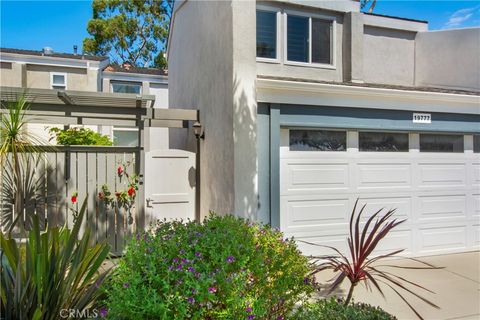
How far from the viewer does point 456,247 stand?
7.21 m

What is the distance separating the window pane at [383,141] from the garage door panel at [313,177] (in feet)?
2.18

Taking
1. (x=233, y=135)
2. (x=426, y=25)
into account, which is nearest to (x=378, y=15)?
(x=426, y=25)

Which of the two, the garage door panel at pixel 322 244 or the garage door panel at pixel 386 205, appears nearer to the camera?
the garage door panel at pixel 322 244

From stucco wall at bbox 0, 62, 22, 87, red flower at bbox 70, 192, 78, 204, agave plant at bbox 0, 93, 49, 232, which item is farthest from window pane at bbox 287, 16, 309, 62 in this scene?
stucco wall at bbox 0, 62, 22, 87

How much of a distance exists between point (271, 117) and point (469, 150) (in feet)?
16.2

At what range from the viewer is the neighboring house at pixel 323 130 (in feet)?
19.2

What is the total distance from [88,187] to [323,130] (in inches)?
190

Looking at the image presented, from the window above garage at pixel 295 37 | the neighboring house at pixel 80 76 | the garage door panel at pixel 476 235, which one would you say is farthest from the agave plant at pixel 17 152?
the neighboring house at pixel 80 76

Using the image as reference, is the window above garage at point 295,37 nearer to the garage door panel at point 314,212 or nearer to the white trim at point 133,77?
the garage door panel at point 314,212

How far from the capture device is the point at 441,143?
23.7 feet

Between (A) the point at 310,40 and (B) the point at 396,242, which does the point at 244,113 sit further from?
(B) the point at 396,242

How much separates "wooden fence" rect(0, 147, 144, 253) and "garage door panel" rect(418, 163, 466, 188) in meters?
6.06


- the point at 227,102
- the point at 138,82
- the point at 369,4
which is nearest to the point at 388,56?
the point at 227,102

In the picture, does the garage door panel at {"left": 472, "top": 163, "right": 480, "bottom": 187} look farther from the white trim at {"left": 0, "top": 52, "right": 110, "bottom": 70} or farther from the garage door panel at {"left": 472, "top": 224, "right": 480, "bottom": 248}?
the white trim at {"left": 0, "top": 52, "right": 110, "bottom": 70}
